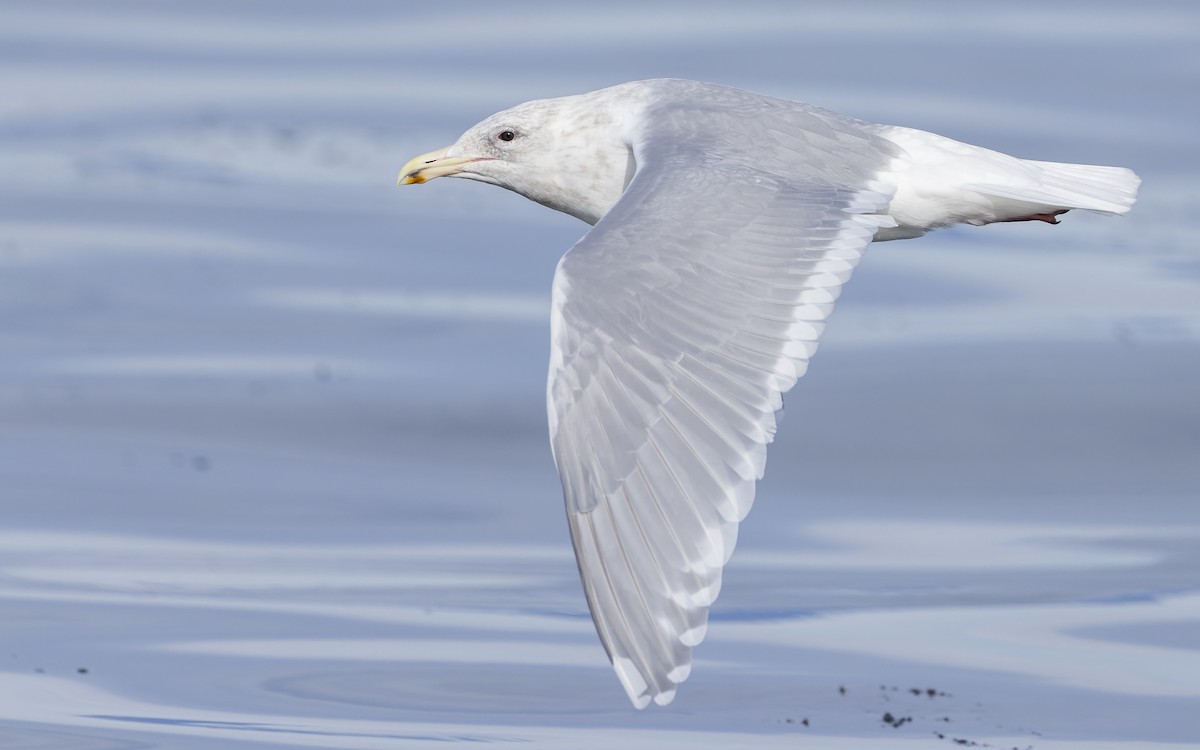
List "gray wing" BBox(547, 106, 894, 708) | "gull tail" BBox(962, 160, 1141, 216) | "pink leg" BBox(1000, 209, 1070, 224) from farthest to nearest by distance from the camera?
"pink leg" BBox(1000, 209, 1070, 224)
"gull tail" BBox(962, 160, 1141, 216)
"gray wing" BBox(547, 106, 894, 708)

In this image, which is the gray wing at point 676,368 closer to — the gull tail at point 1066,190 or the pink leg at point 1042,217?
the gull tail at point 1066,190

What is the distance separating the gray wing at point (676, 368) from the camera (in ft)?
16.1

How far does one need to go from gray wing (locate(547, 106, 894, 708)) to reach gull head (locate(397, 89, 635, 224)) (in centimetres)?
79

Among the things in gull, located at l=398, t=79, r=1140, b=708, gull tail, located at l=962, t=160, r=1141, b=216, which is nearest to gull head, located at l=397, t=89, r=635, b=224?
gull, located at l=398, t=79, r=1140, b=708

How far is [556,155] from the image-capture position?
687 centimetres

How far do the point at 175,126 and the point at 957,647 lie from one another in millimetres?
9198

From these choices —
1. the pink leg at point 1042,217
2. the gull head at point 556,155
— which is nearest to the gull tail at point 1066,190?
the pink leg at point 1042,217

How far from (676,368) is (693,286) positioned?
269 millimetres

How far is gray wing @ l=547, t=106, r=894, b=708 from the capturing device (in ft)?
16.1

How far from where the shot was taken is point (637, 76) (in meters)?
14.9

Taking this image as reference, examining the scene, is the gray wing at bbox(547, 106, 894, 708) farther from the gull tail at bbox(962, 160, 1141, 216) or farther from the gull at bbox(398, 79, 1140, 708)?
the gull tail at bbox(962, 160, 1141, 216)

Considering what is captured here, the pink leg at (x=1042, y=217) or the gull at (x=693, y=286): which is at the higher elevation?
the gull at (x=693, y=286)

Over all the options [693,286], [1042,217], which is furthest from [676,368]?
[1042,217]

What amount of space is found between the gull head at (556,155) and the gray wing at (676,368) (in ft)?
2.60
